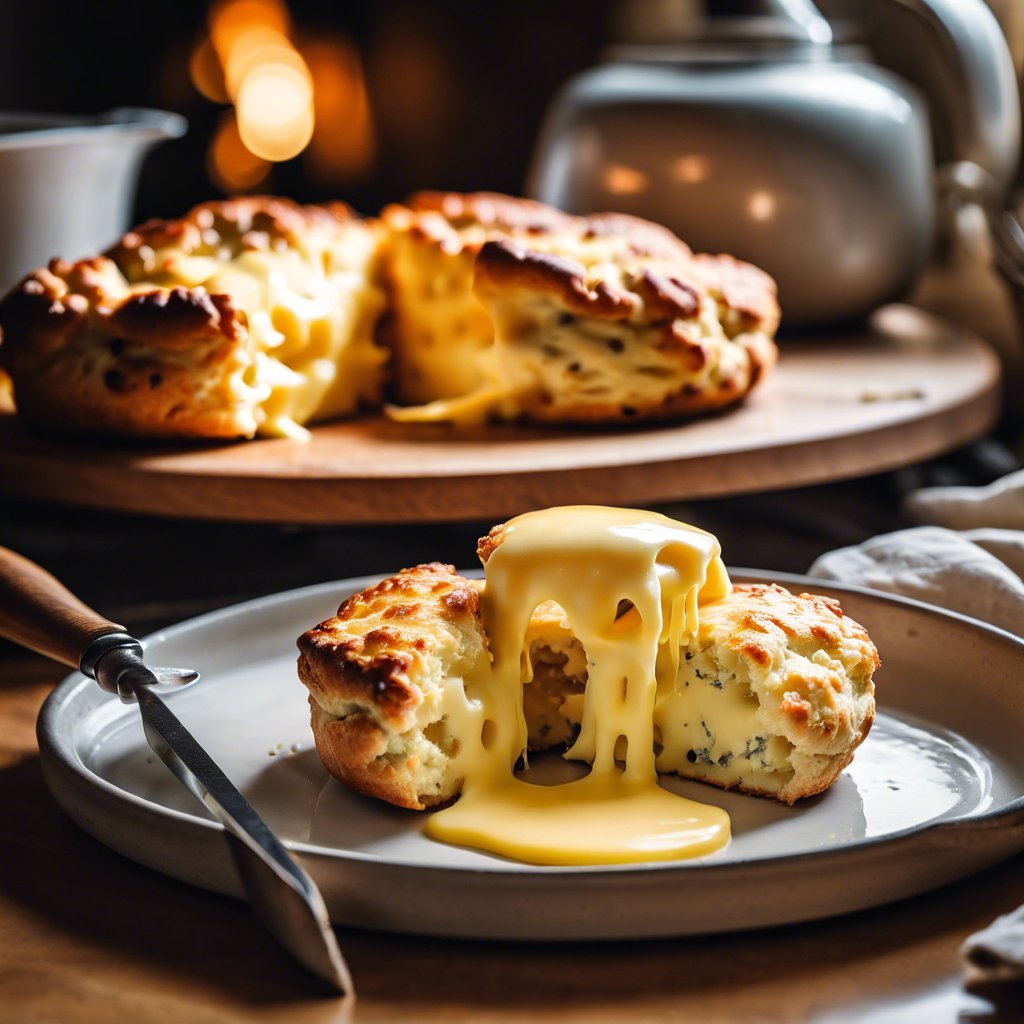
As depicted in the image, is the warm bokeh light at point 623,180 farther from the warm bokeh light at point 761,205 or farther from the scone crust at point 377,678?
the scone crust at point 377,678

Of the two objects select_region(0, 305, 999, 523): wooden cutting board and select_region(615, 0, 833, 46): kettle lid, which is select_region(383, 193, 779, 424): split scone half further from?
select_region(615, 0, 833, 46): kettle lid

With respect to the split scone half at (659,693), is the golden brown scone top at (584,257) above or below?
above

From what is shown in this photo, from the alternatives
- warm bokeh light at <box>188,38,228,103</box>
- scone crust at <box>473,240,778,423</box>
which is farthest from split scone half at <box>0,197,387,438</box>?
warm bokeh light at <box>188,38,228,103</box>

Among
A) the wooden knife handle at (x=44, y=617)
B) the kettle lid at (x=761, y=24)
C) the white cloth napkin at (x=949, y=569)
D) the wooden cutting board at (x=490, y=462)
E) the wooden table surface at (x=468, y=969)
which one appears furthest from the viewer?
the kettle lid at (x=761, y=24)

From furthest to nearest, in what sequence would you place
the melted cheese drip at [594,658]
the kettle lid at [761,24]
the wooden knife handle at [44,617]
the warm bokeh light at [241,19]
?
the warm bokeh light at [241,19] < the kettle lid at [761,24] < the wooden knife handle at [44,617] < the melted cheese drip at [594,658]

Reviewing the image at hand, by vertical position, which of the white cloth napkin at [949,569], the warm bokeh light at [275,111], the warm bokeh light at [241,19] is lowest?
the white cloth napkin at [949,569]

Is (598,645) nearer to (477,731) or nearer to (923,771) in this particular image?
(477,731)

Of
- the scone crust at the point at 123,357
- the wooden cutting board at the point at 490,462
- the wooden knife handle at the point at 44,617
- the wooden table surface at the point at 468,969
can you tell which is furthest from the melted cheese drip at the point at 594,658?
the scone crust at the point at 123,357

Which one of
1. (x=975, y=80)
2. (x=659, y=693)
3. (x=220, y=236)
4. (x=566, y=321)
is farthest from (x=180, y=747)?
(x=975, y=80)
